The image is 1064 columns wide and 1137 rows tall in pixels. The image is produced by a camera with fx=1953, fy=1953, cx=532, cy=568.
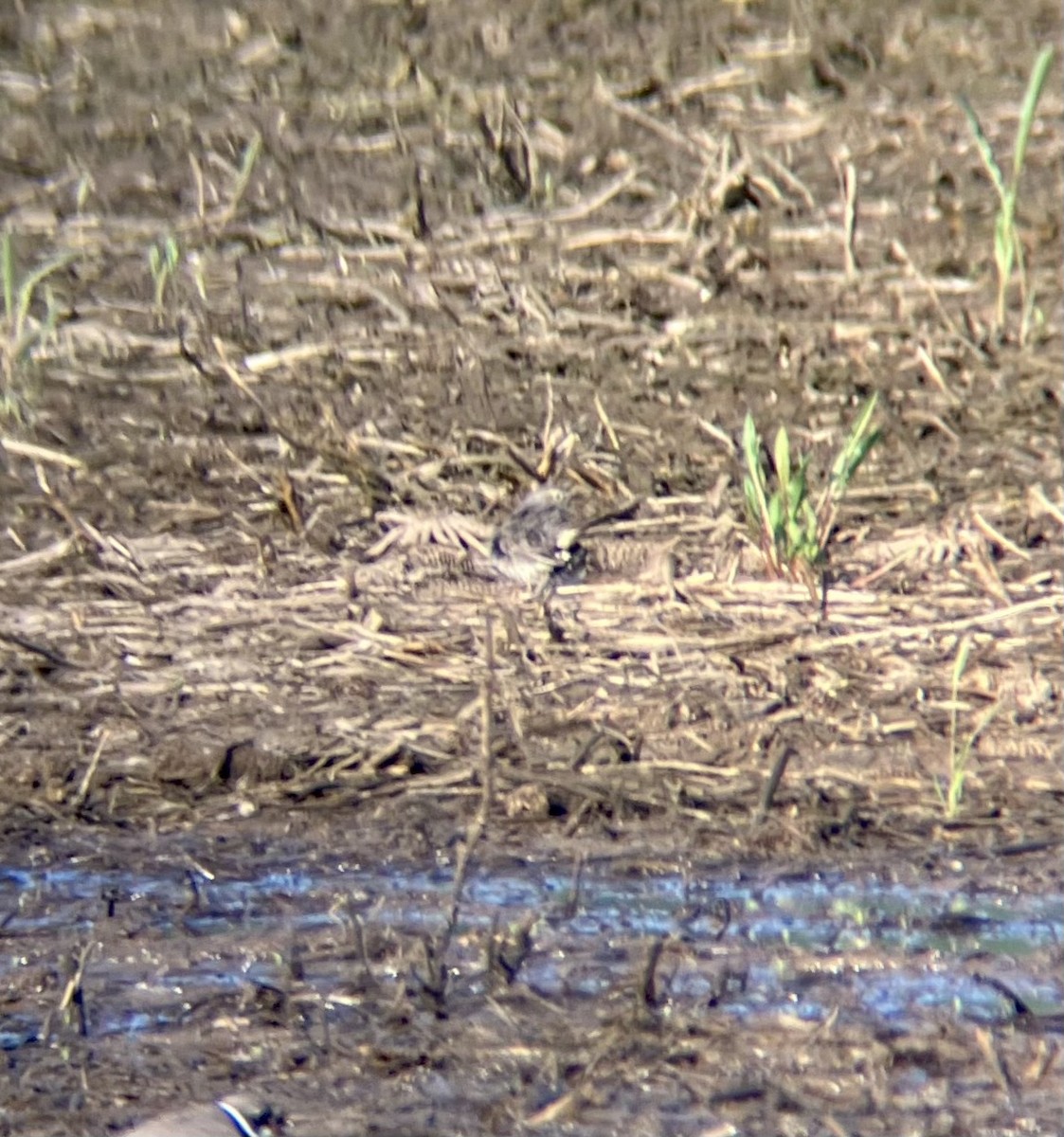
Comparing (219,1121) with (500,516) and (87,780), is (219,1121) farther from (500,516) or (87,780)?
(500,516)

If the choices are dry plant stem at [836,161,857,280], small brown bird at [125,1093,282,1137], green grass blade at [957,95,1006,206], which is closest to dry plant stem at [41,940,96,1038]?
small brown bird at [125,1093,282,1137]

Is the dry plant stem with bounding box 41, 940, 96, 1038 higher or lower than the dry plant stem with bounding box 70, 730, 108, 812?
higher

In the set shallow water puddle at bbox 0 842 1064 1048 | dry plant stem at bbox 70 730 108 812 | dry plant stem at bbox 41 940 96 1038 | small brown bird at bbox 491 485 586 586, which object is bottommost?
small brown bird at bbox 491 485 586 586

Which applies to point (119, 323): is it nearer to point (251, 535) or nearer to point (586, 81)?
point (251, 535)

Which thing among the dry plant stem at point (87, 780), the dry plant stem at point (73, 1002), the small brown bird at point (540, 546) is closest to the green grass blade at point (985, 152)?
the small brown bird at point (540, 546)

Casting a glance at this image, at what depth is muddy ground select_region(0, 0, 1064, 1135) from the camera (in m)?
2.54

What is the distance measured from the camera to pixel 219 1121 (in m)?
2.25

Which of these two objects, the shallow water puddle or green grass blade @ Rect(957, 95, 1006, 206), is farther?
green grass blade @ Rect(957, 95, 1006, 206)

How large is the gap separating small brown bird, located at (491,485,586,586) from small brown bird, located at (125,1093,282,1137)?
1.81 meters

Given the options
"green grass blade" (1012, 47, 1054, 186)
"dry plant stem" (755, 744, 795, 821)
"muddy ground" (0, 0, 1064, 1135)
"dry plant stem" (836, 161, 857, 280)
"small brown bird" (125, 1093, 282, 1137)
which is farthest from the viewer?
"dry plant stem" (836, 161, 857, 280)

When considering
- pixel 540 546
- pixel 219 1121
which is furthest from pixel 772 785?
pixel 219 1121

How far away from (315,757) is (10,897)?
669mm

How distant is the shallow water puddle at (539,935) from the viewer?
2.64 metres

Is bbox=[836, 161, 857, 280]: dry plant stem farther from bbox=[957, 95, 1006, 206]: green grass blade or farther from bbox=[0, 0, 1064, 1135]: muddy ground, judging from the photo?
bbox=[957, 95, 1006, 206]: green grass blade
